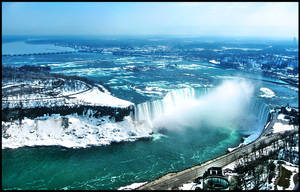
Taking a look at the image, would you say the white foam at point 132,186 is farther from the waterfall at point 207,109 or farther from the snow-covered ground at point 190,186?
the waterfall at point 207,109

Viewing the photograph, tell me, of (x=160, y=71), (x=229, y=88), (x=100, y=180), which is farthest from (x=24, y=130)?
(x=160, y=71)

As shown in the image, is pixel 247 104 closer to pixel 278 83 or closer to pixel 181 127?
pixel 181 127

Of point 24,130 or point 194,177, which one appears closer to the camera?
point 194,177

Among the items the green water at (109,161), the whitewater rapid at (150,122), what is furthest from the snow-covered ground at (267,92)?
the green water at (109,161)

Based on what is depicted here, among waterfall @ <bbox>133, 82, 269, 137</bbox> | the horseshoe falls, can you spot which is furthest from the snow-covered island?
waterfall @ <bbox>133, 82, 269, 137</bbox>

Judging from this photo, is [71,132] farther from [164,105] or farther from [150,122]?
[164,105]

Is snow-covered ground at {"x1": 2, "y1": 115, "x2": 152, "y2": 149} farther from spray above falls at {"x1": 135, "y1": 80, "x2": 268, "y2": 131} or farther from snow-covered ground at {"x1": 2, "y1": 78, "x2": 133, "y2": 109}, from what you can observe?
snow-covered ground at {"x1": 2, "y1": 78, "x2": 133, "y2": 109}
